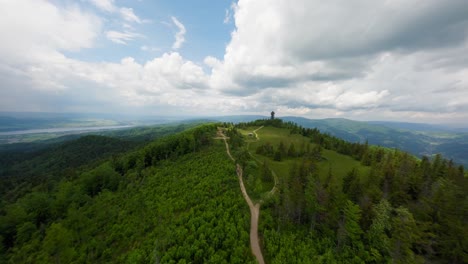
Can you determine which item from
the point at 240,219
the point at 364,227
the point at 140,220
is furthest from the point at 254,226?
the point at 140,220

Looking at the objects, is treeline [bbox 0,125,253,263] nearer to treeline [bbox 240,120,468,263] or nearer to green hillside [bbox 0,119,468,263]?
green hillside [bbox 0,119,468,263]

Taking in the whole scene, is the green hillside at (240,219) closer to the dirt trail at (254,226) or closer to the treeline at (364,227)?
the treeline at (364,227)

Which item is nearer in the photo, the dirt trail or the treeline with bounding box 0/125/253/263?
the treeline with bounding box 0/125/253/263

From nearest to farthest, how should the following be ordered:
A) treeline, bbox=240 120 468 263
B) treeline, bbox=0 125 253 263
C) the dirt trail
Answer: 1. treeline, bbox=240 120 468 263
2. treeline, bbox=0 125 253 263
3. the dirt trail

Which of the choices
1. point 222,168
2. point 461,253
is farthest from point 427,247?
point 222,168

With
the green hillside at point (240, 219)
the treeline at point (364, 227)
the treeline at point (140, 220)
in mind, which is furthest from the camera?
the treeline at point (140, 220)

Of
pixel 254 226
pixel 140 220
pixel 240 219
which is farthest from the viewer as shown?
pixel 140 220

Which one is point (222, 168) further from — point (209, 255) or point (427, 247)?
point (427, 247)

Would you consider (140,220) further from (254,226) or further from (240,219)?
(254,226)

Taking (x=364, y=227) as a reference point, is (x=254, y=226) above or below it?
below

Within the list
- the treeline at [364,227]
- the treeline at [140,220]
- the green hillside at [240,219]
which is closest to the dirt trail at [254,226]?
the green hillside at [240,219]

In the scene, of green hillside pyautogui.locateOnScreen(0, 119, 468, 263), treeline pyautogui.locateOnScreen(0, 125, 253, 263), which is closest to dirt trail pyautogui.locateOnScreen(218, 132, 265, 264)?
green hillside pyautogui.locateOnScreen(0, 119, 468, 263)
